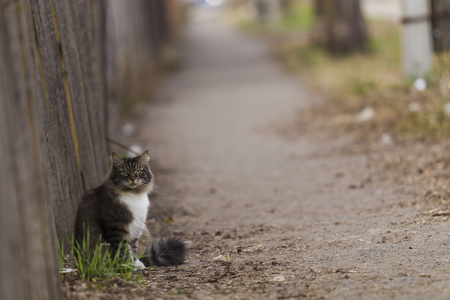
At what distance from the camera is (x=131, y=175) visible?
4148 mm

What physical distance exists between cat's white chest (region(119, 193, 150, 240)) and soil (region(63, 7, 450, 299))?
27 centimetres

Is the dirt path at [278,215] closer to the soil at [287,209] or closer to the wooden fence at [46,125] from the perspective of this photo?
the soil at [287,209]

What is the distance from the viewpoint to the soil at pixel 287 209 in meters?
3.54

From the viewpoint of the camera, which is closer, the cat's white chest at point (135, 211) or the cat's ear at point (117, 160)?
A: the cat's white chest at point (135, 211)

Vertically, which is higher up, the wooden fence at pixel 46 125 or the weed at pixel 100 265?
the wooden fence at pixel 46 125

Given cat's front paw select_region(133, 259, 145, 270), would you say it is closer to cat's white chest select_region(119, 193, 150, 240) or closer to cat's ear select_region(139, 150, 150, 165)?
cat's white chest select_region(119, 193, 150, 240)

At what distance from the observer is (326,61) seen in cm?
1458

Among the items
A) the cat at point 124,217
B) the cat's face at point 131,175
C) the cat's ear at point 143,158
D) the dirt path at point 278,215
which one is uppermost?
the cat's ear at point 143,158

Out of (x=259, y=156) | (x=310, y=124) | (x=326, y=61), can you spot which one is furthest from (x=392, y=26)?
(x=259, y=156)

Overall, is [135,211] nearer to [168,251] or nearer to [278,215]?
[168,251]

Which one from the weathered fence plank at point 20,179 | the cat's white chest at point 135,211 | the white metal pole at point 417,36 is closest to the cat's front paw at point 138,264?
the cat's white chest at point 135,211

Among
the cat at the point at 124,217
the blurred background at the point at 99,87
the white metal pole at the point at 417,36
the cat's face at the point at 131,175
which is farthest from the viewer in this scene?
the white metal pole at the point at 417,36

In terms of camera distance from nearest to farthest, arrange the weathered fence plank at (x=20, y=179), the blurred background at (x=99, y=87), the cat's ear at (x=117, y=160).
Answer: the weathered fence plank at (x=20, y=179)
the blurred background at (x=99, y=87)
the cat's ear at (x=117, y=160)

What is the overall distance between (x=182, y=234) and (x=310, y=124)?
4.66 metres
